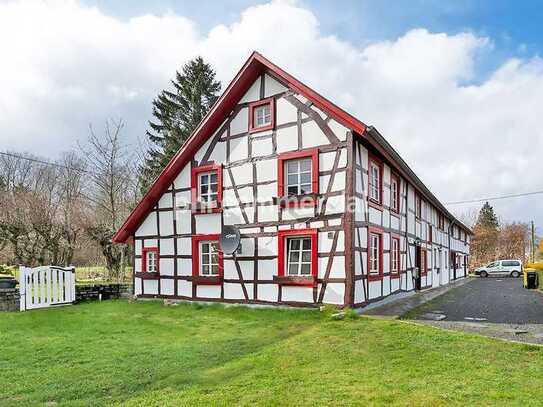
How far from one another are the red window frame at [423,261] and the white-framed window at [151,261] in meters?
11.0

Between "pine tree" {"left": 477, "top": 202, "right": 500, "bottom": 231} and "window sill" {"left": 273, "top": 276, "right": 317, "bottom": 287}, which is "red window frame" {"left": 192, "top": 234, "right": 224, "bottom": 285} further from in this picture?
"pine tree" {"left": 477, "top": 202, "right": 500, "bottom": 231}

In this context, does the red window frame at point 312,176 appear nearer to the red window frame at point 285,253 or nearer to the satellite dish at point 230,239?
the red window frame at point 285,253

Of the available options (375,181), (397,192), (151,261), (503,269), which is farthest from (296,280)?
(503,269)

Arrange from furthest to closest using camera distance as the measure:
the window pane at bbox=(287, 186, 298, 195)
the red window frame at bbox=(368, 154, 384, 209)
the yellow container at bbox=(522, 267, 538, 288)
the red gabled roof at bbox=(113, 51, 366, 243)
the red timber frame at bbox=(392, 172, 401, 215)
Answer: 1. the yellow container at bbox=(522, 267, 538, 288)
2. the red timber frame at bbox=(392, 172, 401, 215)
3. the red window frame at bbox=(368, 154, 384, 209)
4. the window pane at bbox=(287, 186, 298, 195)
5. the red gabled roof at bbox=(113, 51, 366, 243)

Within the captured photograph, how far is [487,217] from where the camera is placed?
57.5 meters

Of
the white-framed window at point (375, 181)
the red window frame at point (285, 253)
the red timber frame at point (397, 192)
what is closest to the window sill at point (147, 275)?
the red window frame at point (285, 253)

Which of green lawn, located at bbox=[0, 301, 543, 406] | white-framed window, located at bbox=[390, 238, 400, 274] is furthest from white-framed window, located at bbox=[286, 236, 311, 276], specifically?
white-framed window, located at bbox=[390, 238, 400, 274]

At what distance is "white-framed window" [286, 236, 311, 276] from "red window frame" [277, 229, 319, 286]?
14cm

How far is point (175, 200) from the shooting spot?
14.9 metres

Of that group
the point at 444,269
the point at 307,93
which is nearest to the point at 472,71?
the point at 307,93

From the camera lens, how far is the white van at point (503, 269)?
35.4 metres

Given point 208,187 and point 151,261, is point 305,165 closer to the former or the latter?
point 208,187

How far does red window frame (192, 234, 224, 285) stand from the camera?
13383mm

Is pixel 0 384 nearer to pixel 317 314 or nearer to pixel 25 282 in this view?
pixel 317 314
